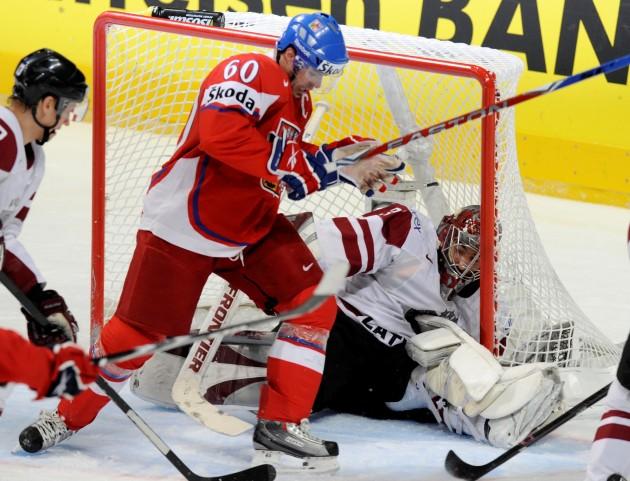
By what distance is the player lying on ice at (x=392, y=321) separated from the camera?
132 inches

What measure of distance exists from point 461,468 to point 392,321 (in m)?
0.55

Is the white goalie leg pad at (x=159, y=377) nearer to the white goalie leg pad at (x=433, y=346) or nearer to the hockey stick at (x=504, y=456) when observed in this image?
the white goalie leg pad at (x=433, y=346)

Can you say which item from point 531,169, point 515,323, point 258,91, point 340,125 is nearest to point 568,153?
point 531,169

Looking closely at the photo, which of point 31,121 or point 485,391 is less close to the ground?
point 31,121

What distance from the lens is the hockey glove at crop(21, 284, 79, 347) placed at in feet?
9.36

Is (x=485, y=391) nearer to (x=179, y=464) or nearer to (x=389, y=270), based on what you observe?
(x=389, y=270)

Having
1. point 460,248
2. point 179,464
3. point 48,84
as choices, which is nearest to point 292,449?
point 179,464

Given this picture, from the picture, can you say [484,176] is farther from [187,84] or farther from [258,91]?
[187,84]

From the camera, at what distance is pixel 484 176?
336 cm

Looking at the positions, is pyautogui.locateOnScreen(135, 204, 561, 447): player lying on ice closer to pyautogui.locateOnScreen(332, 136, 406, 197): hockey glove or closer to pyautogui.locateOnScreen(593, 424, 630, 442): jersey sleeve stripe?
pyautogui.locateOnScreen(332, 136, 406, 197): hockey glove

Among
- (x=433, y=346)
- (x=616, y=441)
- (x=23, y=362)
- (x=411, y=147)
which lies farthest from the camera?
(x=411, y=147)

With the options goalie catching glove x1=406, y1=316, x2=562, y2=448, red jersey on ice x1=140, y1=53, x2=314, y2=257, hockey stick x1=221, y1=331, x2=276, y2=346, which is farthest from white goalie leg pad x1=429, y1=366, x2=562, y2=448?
red jersey on ice x1=140, y1=53, x2=314, y2=257

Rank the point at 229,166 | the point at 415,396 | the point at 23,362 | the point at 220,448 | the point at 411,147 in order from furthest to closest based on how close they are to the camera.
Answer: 1. the point at 411,147
2. the point at 415,396
3. the point at 220,448
4. the point at 229,166
5. the point at 23,362

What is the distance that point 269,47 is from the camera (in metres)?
3.40
